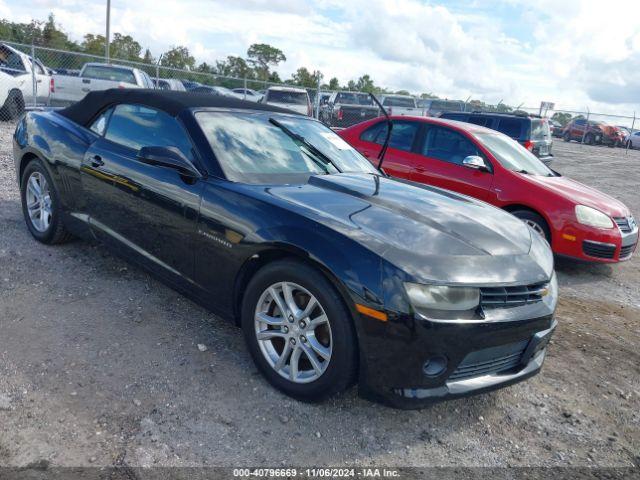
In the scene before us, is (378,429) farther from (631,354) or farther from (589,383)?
(631,354)

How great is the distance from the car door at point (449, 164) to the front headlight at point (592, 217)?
996 millimetres

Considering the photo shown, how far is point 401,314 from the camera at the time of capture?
8.29 feet

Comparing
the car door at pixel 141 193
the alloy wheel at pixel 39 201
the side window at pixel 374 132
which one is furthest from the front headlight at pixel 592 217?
the alloy wheel at pixel 39 201

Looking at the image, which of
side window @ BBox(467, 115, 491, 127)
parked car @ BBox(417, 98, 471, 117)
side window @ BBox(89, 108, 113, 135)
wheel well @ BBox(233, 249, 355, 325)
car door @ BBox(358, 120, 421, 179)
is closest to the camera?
wheel well @ BBox(233, 249, 355, 325)

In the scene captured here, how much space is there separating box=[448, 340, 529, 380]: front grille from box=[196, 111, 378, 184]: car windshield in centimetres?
157

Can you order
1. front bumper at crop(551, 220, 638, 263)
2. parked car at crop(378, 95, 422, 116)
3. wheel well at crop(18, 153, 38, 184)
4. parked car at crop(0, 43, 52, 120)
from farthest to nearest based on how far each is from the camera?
1. parked car at crop(378, 95, 422, 116)
2. parked car at crop(0, 43, 52, 120)
3. front bumper at crop(551, 220, 638, 263)
4. wheel well at crop(18, 153, 38, 184)

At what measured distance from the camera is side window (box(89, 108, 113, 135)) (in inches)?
169

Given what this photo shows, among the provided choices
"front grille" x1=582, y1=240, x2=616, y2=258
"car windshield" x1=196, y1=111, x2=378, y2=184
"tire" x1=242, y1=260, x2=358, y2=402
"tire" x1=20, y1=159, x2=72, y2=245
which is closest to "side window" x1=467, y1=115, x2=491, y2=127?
"front grille" x1=582, y1=240, x2=616, y2=258

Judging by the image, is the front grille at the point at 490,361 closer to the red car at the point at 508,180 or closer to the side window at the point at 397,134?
the red car at the point at 508,180

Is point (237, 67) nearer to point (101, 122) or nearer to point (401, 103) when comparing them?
point (401, 103)

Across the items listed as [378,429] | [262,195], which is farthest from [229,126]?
[378,429]

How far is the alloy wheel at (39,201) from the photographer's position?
15.8ft

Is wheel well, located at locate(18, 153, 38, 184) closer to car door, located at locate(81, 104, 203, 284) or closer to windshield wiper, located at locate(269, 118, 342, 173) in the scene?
car door, located at locate(81, 104, 203, 284)

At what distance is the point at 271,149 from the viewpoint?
378 centimetres
